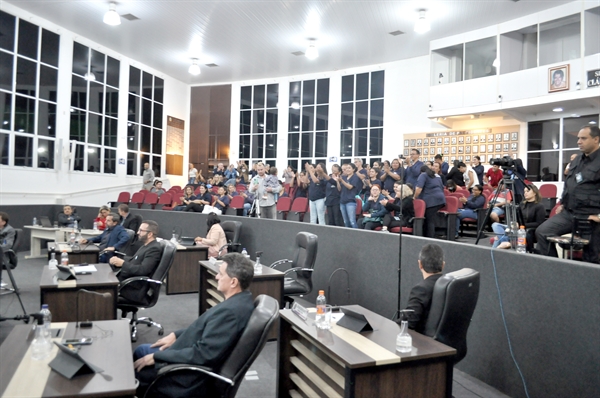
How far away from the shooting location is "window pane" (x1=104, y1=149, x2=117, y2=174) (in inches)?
580

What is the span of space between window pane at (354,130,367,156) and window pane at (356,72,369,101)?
4.04 feet

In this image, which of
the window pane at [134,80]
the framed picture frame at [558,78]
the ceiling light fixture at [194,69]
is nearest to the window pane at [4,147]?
the window pane at [134,80]

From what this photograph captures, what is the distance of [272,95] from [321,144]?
2914mm

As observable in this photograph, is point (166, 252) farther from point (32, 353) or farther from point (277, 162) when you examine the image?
point (277, 162)

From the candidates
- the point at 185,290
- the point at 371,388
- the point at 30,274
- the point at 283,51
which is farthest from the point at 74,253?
the point at 283,51

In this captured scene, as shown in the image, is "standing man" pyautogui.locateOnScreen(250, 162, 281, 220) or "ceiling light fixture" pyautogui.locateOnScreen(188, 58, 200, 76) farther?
"ceiling light fixture" pyautogui.locateOnScreen(188, 58, 200, 76)

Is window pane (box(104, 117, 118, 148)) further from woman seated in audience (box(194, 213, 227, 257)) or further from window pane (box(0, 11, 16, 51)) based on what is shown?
woman seated in audience (box(194, 213, 227, 257))

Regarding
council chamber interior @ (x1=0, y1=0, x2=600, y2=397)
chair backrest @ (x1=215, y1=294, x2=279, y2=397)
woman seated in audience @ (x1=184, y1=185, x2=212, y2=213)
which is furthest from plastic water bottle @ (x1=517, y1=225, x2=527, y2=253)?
woman seated in audience @ (x1=184, y1=185, x2=212, y2=213)

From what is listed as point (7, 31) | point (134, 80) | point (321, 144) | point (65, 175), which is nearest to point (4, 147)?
point (65, 175)

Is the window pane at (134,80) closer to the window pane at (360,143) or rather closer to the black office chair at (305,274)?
the window pane at (360,143)

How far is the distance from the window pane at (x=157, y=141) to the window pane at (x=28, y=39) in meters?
5.22

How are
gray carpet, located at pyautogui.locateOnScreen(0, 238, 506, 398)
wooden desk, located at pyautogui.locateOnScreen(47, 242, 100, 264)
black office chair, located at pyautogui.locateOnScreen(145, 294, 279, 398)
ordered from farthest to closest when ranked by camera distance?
wooden desk, located at pyautogui.locateOnScreen(47, 242, 100, 264)
gray carpet, located at pyautogui.locateOnScreen(0, 238, 506, 398)
black office chair, located at pyautogui.locateOnScreen(145, 294, 279, 398)

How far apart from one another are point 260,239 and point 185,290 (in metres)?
1.47

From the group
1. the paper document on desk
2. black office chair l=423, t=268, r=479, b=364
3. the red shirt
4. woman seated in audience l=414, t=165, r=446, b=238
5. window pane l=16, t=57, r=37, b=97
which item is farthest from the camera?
window pane l=16, t=57, r=37, b=97
